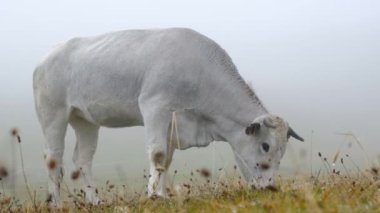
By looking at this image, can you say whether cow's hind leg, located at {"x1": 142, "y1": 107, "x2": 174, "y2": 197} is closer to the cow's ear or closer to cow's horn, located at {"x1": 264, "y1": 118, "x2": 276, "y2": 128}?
the cow's ear

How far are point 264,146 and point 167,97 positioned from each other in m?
1.76

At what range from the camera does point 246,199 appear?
22.7ft

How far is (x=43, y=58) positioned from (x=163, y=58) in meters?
3.46

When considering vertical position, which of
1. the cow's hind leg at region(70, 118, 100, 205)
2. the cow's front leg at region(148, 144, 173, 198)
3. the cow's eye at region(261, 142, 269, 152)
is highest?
the cow's eye at region(261, 142, 269, 152)

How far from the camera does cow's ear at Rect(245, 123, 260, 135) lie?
9.79m

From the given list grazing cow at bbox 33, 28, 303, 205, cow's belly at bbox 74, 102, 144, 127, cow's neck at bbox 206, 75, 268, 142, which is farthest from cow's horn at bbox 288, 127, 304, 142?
cow's belly at bbox 74, 102, 144, 127

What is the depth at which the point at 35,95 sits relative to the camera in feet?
42.0

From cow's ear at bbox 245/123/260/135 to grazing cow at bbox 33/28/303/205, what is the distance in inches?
0.7

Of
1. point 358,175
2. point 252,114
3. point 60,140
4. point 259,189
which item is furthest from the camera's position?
point 60,140

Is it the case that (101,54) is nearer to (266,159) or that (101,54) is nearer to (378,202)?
(266,159)

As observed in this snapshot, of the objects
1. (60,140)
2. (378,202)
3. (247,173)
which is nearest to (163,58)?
(247,173)

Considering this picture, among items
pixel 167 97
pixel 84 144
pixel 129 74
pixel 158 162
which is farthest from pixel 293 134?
pixel 84 144

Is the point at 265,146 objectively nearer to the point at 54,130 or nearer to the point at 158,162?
the point at 158,162

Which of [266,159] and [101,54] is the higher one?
[101,54]
